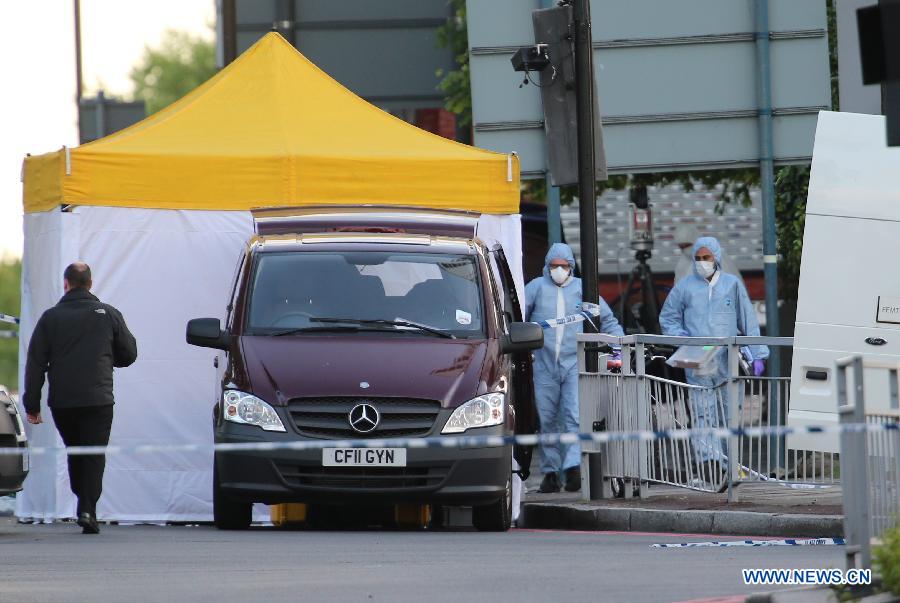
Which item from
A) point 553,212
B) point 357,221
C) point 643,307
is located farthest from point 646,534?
point 643,307

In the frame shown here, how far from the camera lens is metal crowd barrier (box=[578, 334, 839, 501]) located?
13844 millimetres

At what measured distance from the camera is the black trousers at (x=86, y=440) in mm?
13195

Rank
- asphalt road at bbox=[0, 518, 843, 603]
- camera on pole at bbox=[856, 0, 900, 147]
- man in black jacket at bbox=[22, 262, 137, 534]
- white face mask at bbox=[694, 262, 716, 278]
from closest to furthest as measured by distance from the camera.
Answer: camera on pole at bbox=[856, 0, 900, 147], asphalt road at bbox=[0, 518, 843, 603], man in black jacket at bbox=[22, 262, 137, 534], white face mask at bbox=[694, 262, 716, 278]

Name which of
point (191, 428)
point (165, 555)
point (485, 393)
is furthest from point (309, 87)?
Answer: point (165, 555)

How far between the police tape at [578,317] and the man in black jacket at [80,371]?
352cm

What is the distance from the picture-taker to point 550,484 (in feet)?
53.1

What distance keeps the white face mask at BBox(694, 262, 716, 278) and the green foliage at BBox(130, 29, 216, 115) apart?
77.9 m

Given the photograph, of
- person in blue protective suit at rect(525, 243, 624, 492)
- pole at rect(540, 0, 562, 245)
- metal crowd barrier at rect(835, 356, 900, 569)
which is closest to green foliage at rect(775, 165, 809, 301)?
A: pole at rect(540, 0, 562, 245)

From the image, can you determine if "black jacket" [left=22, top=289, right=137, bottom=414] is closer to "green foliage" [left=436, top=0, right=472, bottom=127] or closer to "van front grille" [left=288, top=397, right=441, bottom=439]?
"van front grille" [left=288, top=397, right=441, bottom=439]

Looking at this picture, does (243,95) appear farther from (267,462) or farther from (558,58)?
(267,462)

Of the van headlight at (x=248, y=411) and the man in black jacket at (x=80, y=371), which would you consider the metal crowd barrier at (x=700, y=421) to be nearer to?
the van headlight at (x=248, y=411)

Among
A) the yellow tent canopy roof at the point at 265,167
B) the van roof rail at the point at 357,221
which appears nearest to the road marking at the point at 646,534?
the van roof rail at the point at 357,221

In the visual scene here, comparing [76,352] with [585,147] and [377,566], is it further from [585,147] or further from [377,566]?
[585,147]

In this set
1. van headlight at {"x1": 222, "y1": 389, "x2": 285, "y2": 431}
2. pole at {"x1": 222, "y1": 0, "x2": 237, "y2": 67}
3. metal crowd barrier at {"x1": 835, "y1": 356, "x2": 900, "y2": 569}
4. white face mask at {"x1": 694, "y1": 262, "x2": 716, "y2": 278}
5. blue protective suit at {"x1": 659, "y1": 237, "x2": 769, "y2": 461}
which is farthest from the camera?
pole at {"x1": 222, "y1": 0, "x2": 237, "y2": 67}
